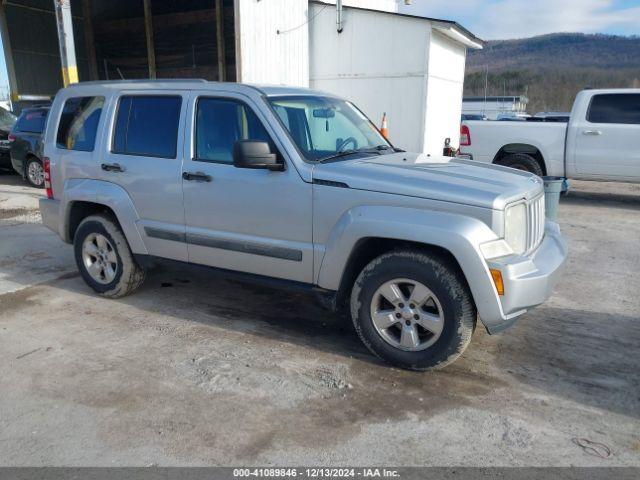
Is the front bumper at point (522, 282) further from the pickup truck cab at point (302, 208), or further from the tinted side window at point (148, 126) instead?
the tinted side window at point (148, 126)

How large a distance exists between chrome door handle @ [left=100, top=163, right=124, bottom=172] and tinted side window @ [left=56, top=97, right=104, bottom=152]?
0.29m

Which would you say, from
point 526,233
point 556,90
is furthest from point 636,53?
point 526,233

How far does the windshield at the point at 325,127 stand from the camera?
13.8 ft

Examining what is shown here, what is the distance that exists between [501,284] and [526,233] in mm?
591

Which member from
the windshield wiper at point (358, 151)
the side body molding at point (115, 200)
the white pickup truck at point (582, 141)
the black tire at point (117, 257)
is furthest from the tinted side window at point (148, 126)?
the white pickup truck at point (582, 141)

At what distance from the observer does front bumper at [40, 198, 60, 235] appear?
5.46 m

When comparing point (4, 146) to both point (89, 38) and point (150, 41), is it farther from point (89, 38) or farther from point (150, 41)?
point (89, 38)

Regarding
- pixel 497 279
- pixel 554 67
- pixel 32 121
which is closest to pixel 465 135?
pixel 497 279

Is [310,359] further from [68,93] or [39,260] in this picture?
[39,260]

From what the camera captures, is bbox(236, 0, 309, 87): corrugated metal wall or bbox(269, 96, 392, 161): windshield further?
bbox(236, 0, 309, 87): corrugated metal wall

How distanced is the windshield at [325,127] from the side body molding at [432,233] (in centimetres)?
66

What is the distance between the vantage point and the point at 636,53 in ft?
367

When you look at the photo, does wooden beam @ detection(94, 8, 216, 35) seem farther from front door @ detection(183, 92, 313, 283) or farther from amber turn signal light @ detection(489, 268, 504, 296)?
amber turn signal light @ detection(489, 268, 504, 296)

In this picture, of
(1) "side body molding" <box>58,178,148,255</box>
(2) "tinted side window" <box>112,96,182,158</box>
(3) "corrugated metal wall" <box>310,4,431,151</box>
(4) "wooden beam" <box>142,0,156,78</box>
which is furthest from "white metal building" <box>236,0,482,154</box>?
(1) "side body molding" <box>58,178,148,255</box>
